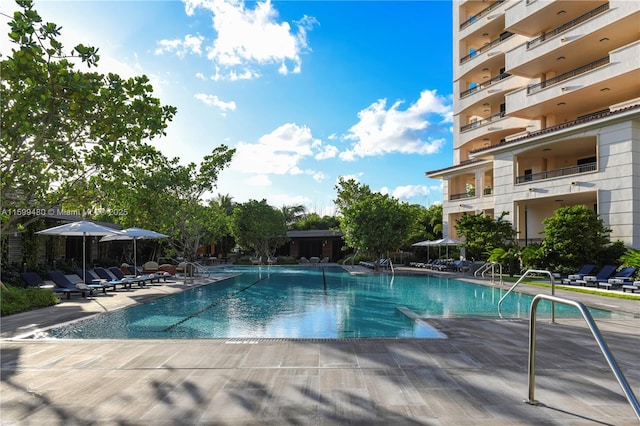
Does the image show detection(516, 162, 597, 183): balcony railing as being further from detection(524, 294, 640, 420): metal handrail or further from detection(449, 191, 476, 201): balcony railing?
detection(524, 294, 640, 420): metal handrail

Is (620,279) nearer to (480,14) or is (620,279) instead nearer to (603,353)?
(603,353)

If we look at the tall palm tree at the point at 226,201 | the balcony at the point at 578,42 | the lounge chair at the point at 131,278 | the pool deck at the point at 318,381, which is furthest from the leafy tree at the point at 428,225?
the pool deck at the point at 318,381

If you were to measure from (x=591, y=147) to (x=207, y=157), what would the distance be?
2337 cm

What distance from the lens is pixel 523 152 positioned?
26.0 meters

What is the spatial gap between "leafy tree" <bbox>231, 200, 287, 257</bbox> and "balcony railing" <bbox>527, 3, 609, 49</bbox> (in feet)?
78.6

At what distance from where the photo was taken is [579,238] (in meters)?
20.1

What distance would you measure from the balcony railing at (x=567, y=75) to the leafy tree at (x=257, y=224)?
22.7 meters

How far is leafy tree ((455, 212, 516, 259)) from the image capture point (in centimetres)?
2453

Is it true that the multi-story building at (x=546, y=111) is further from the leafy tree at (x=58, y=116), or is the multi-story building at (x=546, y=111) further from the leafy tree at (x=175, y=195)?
the leafy tree at (x=58, y=116)

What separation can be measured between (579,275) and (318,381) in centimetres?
1743

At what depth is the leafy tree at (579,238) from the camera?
790 inches

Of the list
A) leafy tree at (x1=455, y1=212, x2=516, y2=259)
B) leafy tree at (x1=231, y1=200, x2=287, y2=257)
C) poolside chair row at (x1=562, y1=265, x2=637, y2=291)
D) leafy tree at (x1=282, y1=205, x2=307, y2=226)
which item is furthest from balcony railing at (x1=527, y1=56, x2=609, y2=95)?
leafy tree at (x1=282, y1=205, x2=307, y2=226)

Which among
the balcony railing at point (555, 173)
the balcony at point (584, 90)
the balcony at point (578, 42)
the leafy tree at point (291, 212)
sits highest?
the balcony at point (578, 42)

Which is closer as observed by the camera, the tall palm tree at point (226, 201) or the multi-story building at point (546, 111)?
the multi-story building at point (546, 111)
